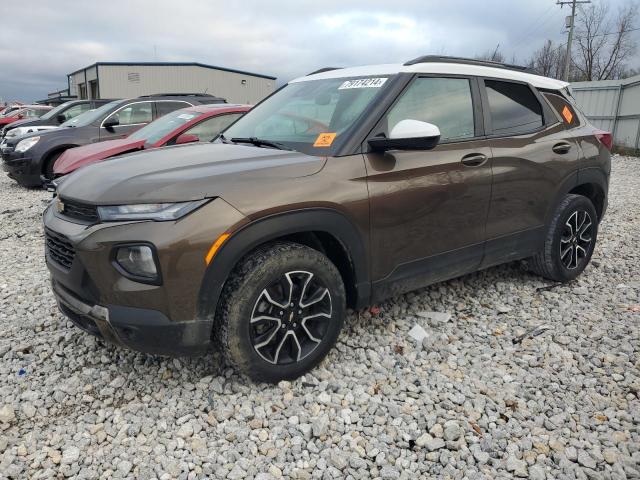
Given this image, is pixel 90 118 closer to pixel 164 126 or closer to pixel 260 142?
pixel 164 126

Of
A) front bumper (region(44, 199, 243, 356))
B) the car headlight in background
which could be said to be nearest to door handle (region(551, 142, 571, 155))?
front bumper (region(44, 199, 243, 356))

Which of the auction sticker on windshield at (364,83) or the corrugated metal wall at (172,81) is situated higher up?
the corrugated metal wall at (172,81)

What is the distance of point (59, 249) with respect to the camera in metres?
2.81

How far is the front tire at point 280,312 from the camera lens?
2652 millimetres

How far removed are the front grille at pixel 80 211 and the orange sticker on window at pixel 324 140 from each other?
127 cm

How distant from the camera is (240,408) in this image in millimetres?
2789

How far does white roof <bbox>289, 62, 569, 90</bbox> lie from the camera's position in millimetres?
3422

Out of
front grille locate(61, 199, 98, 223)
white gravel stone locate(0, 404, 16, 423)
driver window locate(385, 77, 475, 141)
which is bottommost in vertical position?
white gravel stone locate(0, 404, 16, 423)

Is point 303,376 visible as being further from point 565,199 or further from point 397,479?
point 565,199

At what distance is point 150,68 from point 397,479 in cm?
4095

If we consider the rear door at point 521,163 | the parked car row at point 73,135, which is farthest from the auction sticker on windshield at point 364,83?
the parked car row at point 73,135

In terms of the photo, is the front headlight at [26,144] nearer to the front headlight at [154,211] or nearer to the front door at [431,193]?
the front headlight at [154,211]

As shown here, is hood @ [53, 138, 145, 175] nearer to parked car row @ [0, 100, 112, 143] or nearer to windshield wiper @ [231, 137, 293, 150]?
windshield wiper @ [231, 137, 293, 150]

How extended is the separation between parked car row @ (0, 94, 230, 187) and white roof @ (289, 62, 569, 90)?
662 cm
